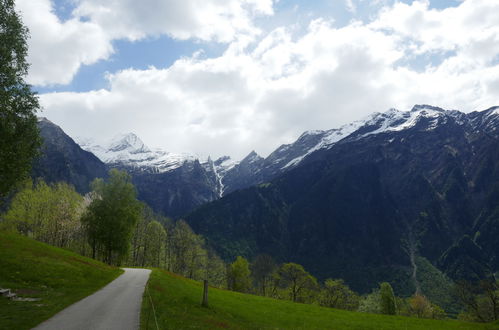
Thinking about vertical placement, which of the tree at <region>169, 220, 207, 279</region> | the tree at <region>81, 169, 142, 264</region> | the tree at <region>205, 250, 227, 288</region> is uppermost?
the tree at <region>81, 169, 142, 264</region>

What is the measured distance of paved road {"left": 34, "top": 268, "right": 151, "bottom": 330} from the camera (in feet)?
66.3

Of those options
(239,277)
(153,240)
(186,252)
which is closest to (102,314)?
(239,277)

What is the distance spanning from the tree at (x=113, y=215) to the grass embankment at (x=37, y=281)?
20483 millimetres

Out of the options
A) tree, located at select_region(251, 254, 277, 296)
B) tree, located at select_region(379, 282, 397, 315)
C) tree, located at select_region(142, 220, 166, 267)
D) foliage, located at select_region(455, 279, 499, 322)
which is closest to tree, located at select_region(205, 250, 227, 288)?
tree, located at select_region(251, 254, 277, 296)

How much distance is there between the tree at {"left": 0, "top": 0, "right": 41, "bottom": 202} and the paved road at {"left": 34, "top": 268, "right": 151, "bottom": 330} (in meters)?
14.7

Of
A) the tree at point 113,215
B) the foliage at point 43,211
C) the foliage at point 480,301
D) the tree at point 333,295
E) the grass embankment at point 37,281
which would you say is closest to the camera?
the grass embankment at point 37,281

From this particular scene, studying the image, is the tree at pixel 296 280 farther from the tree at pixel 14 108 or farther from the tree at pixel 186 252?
the tree at pixel 14 108

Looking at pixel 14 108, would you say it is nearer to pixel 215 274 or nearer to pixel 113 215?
pixel 113 215

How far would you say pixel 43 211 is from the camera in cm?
8412

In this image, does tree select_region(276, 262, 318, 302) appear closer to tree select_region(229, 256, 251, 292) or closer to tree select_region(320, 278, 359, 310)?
tree select_region(320, 278, 359, 310)

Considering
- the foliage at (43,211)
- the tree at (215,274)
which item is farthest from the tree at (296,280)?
the foliage at (43,211)

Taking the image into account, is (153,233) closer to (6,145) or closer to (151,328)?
(6,145)

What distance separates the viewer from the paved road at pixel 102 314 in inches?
796

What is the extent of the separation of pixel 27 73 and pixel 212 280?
104757mm
